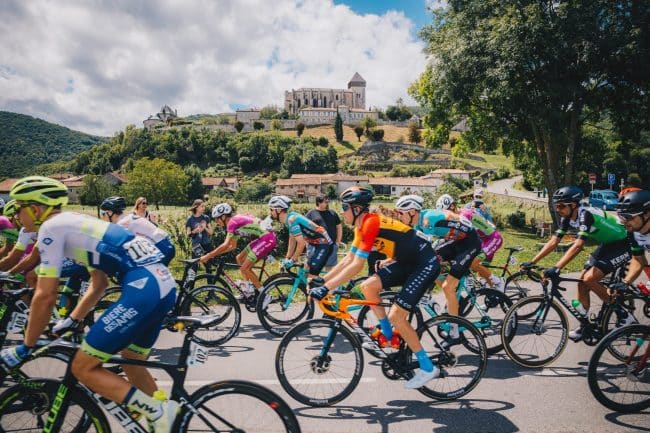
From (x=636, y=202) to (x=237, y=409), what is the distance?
16.6 feet

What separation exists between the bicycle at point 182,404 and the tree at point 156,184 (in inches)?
3603

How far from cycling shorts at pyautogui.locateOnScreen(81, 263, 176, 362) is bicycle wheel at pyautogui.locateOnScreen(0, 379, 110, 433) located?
42cm

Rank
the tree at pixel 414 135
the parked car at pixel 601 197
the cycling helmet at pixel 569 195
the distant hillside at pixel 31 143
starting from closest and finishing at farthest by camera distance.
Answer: the cycling helmet at pixel 569 195 < the parked car at pixel 601 197 < the distant hillside at pixel 31 143 < the tree at pixel 414 135

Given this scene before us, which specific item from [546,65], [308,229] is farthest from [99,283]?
[546,65]

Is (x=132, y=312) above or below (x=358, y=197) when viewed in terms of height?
below

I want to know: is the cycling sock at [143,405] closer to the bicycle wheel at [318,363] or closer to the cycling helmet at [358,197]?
the bicycle wheel at [318,363]

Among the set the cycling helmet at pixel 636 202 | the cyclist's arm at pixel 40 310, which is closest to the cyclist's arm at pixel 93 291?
the cyclist's arm at pixel 40 310

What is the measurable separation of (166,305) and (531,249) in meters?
15.9

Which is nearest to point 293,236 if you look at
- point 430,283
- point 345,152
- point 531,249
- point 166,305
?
point 430,283

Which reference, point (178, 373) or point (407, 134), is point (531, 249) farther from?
point (407, 134)

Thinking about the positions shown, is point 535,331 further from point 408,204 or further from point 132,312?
point 132,312

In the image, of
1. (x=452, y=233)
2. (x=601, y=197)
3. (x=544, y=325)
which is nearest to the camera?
(x=544, y=325)

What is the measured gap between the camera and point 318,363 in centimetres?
432

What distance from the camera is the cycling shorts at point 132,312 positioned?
2.72m
